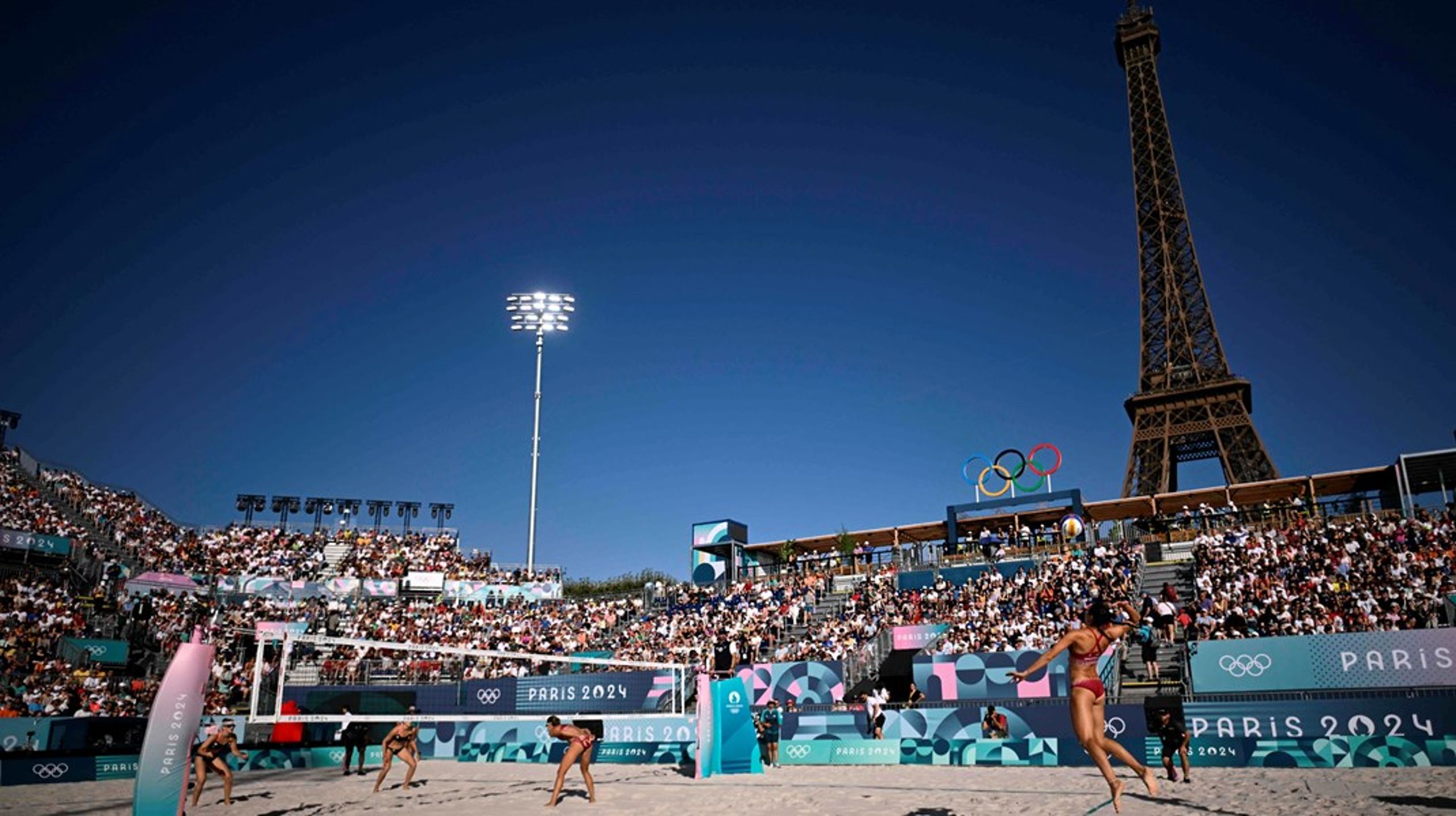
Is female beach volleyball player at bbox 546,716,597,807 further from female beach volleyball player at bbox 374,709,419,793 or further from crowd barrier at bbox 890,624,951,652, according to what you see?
crowd barrier at bbox 890,624,951,652

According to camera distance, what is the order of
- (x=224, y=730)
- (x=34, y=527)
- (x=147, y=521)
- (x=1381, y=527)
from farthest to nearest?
(x=147, y=521) → (x=34, y=527) → (x=1381, y=527) → (x=224, y=730)

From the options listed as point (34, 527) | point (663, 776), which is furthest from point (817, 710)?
point (34, 527)

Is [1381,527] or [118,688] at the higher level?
[1381,527]

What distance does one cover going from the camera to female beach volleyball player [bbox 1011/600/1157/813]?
8.89 metres

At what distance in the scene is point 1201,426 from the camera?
47875mm

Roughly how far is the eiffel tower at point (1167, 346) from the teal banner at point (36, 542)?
153ft

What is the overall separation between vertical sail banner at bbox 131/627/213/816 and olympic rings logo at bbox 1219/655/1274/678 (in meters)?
19.0

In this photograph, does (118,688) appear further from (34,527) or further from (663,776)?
(663,776)

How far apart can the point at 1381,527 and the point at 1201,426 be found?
Result: 80.3 ft

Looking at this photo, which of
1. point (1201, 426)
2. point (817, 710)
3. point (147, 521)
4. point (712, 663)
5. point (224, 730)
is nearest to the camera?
point (224, 730)

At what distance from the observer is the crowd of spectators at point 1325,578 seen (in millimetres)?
20672

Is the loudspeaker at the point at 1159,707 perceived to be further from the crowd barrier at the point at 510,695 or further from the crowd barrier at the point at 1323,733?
the crowd barrier at the point at 510,695

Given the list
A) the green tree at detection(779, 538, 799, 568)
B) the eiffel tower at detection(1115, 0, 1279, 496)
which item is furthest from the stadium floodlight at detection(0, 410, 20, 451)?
the eiffel tower at detection(1115, 0, 1279, 496)

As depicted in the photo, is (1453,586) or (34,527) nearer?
(1453,586)
